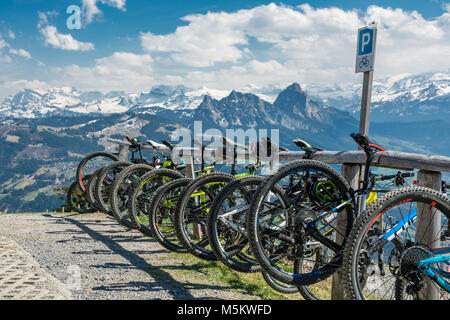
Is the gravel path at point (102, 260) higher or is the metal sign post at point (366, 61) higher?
the metal sign post at point (366, 61)

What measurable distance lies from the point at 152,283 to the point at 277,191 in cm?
207

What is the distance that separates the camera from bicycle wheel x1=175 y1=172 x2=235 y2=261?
191 inches

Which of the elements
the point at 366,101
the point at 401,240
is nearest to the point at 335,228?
the point at 401,240

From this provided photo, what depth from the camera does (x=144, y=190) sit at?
21.7ft

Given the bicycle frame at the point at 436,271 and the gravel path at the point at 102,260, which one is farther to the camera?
the gravel path at the point at 102,260

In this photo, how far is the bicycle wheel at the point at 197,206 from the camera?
485cm

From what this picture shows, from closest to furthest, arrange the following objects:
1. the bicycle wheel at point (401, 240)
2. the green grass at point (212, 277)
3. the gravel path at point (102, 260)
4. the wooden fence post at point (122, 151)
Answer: the bicycle wheel at point (401, 240) → the gravel path at point (102, 260) → the green grass at point (212, 277) → the wooden fence post at point (122, 151)

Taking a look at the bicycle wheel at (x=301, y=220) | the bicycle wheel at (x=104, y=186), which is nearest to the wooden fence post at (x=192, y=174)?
the bicycle wheel at (x=104, y=186)

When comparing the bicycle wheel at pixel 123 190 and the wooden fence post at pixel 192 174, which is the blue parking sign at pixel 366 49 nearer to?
the wooden fence post at pixel 192 174

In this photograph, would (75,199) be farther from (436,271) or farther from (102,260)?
(436,271)

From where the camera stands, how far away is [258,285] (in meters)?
5.01

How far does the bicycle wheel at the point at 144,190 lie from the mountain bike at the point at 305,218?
283 cm
